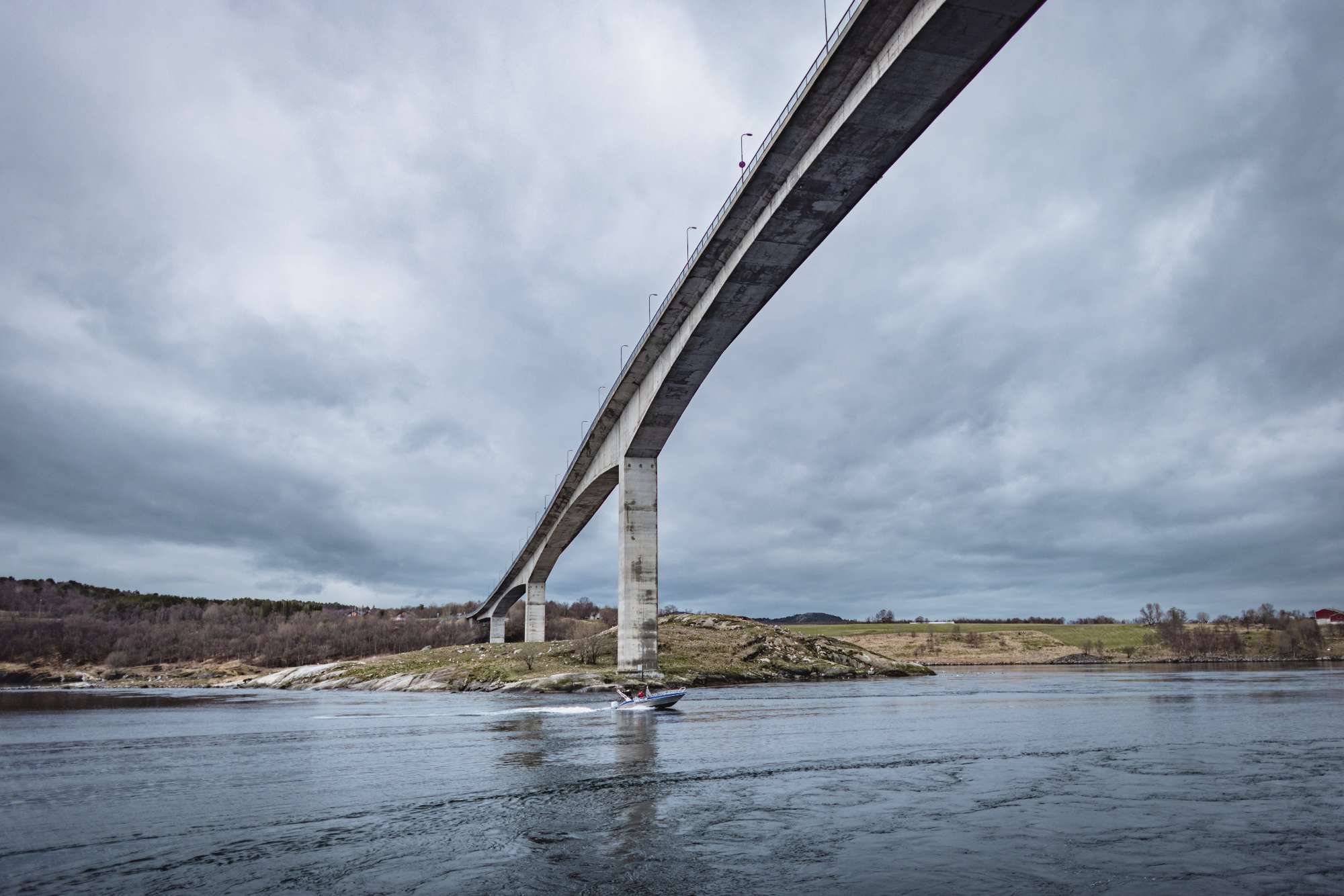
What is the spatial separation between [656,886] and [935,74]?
2097 centimetres

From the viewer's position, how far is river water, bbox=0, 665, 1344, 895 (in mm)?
10594

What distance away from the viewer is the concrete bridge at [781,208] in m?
22.0

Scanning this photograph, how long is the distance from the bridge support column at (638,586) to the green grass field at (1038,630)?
295 ft

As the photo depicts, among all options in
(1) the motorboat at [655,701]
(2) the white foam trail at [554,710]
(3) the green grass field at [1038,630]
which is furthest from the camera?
(3) the green grass field at [1038,630]

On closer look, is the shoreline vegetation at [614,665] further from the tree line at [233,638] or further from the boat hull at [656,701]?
the tree line at [233,638]

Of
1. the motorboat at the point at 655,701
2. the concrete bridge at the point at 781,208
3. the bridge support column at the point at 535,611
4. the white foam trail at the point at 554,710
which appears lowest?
the white foam trail at the point at 554,710

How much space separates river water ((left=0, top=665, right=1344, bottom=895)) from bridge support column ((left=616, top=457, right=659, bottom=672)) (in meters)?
17.6

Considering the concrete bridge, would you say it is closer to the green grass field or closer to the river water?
the river water

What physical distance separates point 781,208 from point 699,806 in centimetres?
2142

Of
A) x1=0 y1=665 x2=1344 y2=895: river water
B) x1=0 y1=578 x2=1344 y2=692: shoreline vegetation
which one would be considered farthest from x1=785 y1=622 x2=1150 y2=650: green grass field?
x1=0 y1=665 x2=1344 y2=895: river water

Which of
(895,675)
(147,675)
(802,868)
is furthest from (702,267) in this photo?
(147,675)

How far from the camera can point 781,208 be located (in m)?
30.5

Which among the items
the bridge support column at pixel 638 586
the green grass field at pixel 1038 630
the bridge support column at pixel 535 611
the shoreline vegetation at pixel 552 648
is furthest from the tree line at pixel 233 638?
the bridge support column at pixel 638 586

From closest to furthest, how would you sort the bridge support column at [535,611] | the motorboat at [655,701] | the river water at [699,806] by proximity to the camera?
the river water at [699,806] → the motorboat at [655,701] → the bridge support column at [535,611]
